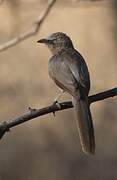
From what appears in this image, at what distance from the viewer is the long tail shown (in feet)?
14.0

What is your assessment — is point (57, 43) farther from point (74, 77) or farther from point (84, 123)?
point (84, 123)

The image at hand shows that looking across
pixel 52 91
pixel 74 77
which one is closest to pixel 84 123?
pixel 74 77

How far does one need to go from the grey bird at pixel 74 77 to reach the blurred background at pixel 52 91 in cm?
299

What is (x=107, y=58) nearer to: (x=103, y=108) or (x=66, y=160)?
(x=103, y=108)

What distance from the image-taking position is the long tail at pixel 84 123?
4.26 m

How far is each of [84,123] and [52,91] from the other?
401 centimetres

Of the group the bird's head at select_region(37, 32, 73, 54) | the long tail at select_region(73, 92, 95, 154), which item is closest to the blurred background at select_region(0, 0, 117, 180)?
the bird's head at select_region(37, 32, 73, 54)

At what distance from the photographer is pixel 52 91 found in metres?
8.63

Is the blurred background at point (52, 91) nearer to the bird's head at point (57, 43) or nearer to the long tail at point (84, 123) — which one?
the bird's head at point (57, 43)

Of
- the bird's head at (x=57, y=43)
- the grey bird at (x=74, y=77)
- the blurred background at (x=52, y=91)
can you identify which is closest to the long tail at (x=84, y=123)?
the grey bird at (x=74, y=77)

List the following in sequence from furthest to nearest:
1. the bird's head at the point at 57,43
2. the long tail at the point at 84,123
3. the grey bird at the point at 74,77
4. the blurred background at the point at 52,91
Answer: the blurred background at the point at 52,91 < the bird's head at the point at 57,43 < the grey bird at the point at 74,77 < the long tail at the point at 84,123

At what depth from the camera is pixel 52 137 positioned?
8781 millimetres

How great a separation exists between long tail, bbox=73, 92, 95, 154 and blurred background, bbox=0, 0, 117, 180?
12.1ft

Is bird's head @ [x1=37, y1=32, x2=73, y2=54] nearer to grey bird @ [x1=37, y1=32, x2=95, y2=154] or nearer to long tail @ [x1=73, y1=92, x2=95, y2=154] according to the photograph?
grey bird @ [x1=37, y1=32, x2=95, y2=154]
